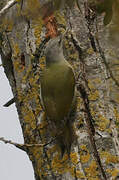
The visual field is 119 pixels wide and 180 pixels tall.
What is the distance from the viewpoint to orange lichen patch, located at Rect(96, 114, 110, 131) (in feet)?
5.62

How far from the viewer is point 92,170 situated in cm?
166

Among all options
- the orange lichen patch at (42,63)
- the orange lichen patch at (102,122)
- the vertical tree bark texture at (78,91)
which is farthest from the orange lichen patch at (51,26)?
the orange lichen patch at (102,122)

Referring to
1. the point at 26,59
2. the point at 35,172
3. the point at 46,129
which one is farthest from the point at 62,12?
the point at 35,172

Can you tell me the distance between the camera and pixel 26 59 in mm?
1940

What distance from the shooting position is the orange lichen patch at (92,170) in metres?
1.65

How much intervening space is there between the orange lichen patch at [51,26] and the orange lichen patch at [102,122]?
505mm

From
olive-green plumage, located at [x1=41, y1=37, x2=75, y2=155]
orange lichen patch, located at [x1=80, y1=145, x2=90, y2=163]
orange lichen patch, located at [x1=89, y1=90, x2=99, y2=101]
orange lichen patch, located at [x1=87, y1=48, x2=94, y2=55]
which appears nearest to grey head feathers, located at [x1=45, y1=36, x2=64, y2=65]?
olive-green plumage, located at [x1=41, y1=37, x2=75, y2=155]

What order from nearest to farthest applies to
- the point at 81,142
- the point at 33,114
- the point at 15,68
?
the point at 81,142
the point at 33,114
the point at 15,68

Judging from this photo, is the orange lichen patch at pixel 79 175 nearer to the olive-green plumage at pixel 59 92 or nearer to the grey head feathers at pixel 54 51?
the olive-green plumage at pixel 59 92

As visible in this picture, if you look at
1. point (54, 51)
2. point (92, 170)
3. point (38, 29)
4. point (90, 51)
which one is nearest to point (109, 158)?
point (92, 170)

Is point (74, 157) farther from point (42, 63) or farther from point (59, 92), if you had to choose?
point (42, 63)

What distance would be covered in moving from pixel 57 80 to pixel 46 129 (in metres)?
0.26

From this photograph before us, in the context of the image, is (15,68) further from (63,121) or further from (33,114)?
(63,121)

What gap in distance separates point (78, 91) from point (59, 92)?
0.10m
